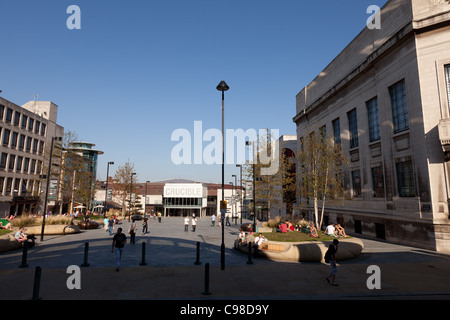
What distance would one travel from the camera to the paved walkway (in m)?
8.82

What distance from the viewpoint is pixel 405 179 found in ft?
66.1

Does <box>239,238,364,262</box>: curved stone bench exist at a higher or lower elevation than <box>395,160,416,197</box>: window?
lower

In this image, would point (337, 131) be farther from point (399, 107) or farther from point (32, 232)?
point (32, 232)

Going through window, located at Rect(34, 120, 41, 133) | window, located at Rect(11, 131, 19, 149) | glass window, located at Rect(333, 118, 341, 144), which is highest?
window, located at Rect(34, 120, 41, 133)

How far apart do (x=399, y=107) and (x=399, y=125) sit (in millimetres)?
1433

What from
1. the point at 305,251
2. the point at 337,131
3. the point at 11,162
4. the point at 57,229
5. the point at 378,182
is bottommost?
the point at 57,229

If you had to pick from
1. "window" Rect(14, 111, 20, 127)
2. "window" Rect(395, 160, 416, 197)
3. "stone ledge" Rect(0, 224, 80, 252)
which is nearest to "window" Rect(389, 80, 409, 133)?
"window" Rect(395, 160, 416, 197)

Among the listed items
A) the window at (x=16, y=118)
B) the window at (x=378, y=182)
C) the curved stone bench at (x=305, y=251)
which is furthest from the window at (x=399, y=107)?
the window at (x=16, y=118)

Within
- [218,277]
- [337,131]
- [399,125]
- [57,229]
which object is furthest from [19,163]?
[399,125]

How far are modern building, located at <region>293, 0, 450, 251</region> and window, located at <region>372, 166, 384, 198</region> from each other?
9 centimetres

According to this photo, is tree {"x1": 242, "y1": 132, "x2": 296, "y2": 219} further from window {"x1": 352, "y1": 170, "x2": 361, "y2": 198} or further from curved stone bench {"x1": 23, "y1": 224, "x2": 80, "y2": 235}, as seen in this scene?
curved stone bench {"x1": 23, "y1": 224, "x2": 80, "y2": 235}

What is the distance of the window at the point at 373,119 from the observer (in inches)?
945

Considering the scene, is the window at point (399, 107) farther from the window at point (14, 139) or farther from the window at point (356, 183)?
the window at point (14, 139)
